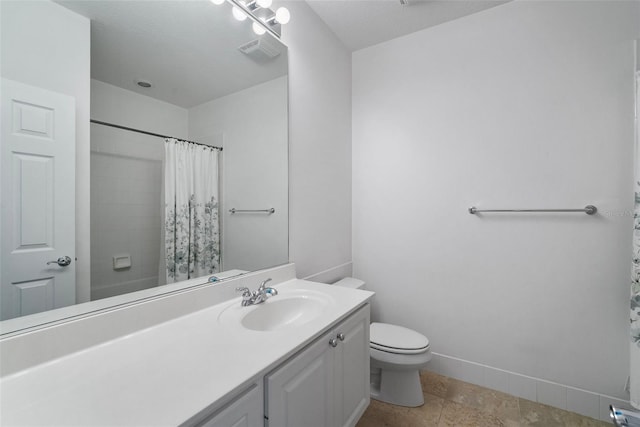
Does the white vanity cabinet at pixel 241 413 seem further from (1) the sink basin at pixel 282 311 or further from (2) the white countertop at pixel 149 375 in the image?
(1) the sink basin at pixel 282 311

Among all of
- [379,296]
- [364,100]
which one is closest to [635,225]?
[379,296]

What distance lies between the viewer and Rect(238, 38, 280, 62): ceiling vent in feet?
4.65

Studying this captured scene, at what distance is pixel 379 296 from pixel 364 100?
1.56m

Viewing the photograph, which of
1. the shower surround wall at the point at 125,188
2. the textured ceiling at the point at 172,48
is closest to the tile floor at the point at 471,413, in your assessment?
the shower surround wall at the point at 125,188

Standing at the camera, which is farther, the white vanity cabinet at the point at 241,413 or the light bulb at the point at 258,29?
the light bulb at the point at 258,29

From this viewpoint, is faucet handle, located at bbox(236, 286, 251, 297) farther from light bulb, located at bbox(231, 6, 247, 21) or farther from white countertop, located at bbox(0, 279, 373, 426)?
light bulb, located at bbox(231, 6, 247, 21)

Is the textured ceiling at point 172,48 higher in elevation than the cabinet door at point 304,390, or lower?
higher

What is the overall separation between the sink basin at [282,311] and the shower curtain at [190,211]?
0.25 m

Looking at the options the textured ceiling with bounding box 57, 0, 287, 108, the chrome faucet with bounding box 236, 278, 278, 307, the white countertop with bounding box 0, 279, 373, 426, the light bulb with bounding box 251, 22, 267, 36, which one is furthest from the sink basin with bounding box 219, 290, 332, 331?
the light bulb with bounding box 251, 22, 267, 36

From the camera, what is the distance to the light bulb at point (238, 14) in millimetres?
1319

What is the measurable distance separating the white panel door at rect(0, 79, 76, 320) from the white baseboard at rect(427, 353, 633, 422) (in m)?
2.11

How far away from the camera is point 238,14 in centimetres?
134

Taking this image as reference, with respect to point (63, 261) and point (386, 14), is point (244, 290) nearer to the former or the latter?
point (63, 261)

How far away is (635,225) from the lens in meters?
1.33
